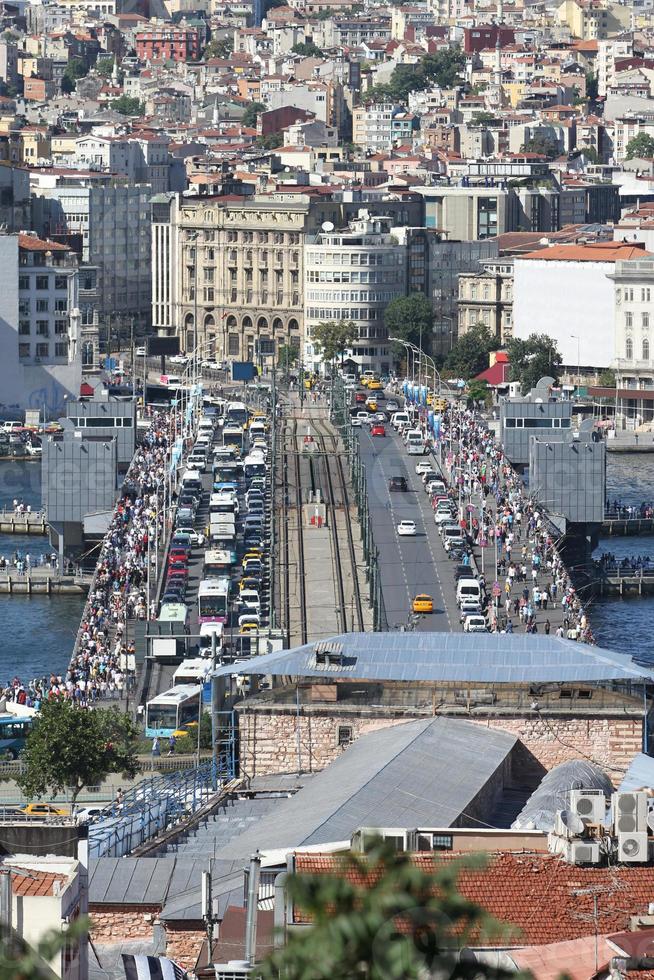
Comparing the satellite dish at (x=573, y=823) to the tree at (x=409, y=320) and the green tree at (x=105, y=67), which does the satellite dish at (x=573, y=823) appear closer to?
the tree at (x=409, y=320)

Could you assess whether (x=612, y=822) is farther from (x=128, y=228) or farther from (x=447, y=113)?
(x=447, y=113)

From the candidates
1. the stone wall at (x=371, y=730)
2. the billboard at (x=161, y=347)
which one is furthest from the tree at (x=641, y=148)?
the stone wall at (x=371, y=730)

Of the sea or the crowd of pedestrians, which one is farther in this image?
the sea

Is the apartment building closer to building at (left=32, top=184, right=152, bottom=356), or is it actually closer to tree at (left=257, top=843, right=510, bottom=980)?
building at (left=32, top=184, right=152, bottom=356)

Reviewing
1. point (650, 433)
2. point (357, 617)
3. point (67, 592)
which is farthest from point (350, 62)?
point (357, 617)

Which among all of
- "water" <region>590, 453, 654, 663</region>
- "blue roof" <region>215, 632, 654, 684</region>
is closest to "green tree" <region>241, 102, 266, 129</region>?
"water" <region>590, 453, 654, 663</region>

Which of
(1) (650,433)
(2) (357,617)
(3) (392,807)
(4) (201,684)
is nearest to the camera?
(3) (392,807)

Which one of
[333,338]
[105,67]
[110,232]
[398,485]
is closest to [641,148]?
[110,232]
